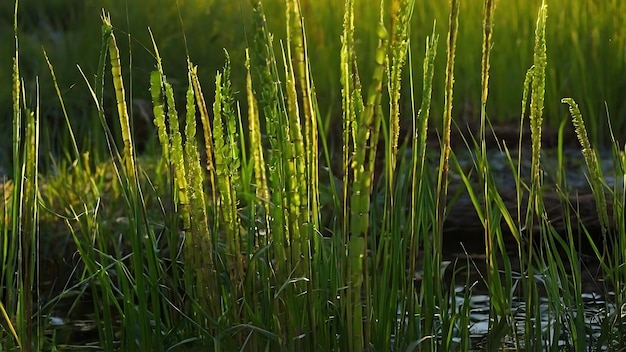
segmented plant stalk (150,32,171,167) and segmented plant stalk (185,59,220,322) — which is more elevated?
segmented plant stalk (150,32,171,167)

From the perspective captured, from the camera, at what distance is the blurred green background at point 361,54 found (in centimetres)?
376

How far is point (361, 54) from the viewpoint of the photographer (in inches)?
163

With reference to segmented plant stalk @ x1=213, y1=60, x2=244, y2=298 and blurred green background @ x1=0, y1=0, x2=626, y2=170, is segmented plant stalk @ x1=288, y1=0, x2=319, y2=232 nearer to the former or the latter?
segmented plant stalk @ x1=213, y1=60, x2=244, y2=298

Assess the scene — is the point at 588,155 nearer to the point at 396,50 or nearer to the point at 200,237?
the point at 396,50

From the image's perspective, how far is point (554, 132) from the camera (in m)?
3.71

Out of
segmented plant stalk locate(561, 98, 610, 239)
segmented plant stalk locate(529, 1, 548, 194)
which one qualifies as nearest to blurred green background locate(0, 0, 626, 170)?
segmented plant stalk locate(561, 98, 610, 239)

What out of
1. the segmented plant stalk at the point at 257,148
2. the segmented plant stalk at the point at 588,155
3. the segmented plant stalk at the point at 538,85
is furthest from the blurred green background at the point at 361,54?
the segmented plant stalk at the point at 538,85

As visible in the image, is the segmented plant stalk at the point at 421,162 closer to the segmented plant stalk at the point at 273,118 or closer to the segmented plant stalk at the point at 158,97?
the segmented plant stalk at the point at 273,118

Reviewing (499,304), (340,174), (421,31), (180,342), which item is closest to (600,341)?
(499,304)

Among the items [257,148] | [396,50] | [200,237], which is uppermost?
[396,50]

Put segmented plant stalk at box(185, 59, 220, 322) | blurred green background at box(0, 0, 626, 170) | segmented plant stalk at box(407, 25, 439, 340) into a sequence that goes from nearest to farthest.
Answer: segmented plant stalk at box(407, 25, 439, 340), segmented plant stalk at box(185, 59, 220, 322), blurred green background at box(0, 0, 626, 170)

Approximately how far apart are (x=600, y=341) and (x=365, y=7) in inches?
119

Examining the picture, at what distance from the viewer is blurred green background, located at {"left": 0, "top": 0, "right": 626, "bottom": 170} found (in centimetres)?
376

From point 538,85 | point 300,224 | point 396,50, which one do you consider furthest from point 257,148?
point 538,85
